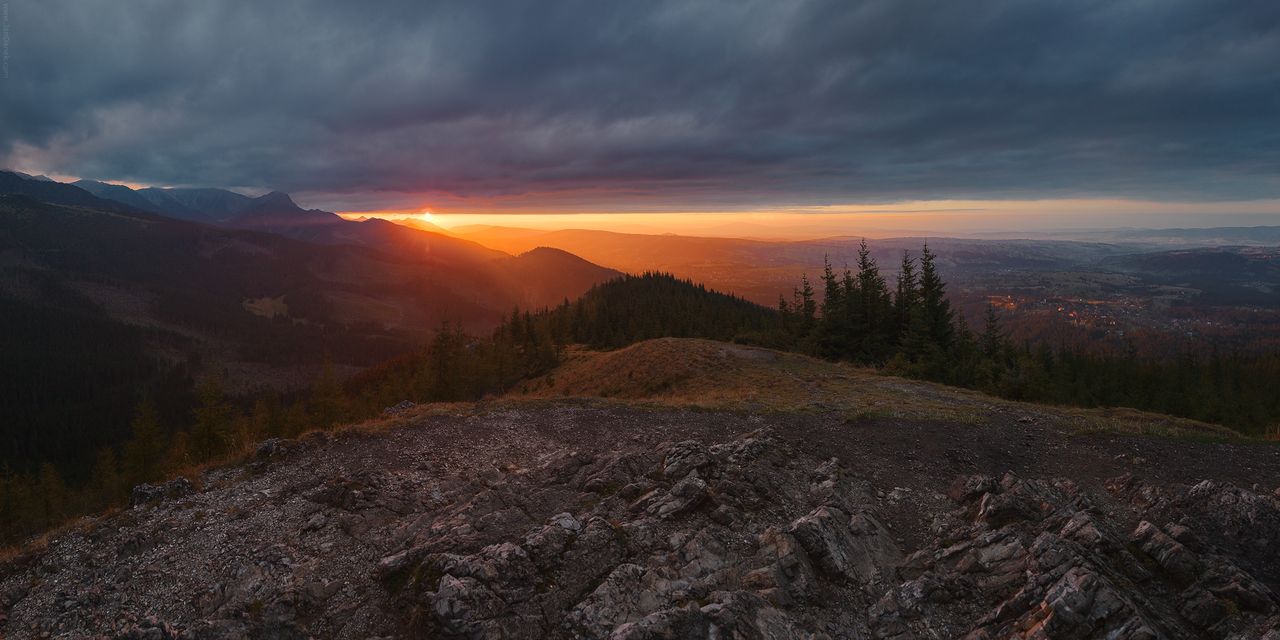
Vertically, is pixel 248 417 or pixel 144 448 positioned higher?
pixel 144 448

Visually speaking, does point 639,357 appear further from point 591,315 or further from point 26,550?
point 591,315

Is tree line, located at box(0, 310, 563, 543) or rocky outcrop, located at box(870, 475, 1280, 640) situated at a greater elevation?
rocky outcrop, located at box(870, 475, 1280, 640)

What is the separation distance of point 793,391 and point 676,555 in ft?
69.5

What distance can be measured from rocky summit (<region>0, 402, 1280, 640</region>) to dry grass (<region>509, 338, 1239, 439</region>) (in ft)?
17.9

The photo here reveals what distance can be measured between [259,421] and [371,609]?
41.4 m

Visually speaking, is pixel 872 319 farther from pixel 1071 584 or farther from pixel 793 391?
pixel 1071 584

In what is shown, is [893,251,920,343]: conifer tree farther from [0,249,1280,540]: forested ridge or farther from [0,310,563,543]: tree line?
[0,310,563,543]: tree line

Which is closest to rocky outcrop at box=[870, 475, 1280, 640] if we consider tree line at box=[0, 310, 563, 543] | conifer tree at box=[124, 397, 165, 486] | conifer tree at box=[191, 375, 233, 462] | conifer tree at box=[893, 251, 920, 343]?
tree line at box=[0, 310, 563, 543]

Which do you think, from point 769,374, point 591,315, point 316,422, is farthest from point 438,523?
point 591,315

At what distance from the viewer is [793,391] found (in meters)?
31.0

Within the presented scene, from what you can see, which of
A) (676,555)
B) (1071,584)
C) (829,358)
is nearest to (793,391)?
(676,555)

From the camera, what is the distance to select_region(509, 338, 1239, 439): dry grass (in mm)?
22734

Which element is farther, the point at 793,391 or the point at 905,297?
the point at 905,297

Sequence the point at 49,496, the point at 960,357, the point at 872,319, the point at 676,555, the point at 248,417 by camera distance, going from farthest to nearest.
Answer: the point at 49,496 → the point at 872,319 → the point at 248,417 → the point at 960,357 → the point at 676,555
